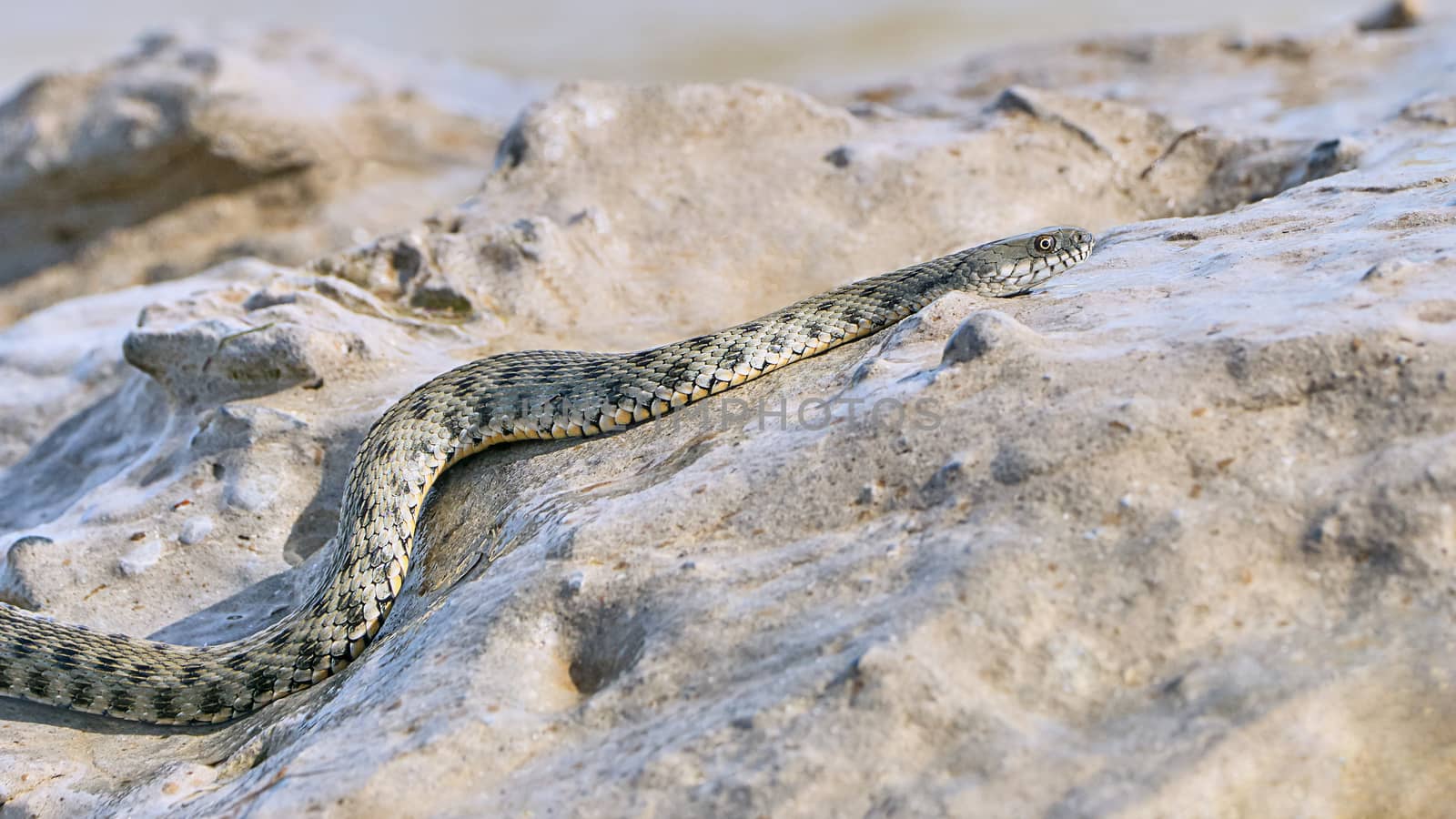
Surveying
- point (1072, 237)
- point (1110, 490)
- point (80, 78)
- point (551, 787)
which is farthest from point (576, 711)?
point (80, 78)

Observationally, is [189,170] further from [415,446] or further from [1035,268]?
[1035,268]

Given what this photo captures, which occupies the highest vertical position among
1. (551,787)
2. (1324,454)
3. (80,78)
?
(80,78)

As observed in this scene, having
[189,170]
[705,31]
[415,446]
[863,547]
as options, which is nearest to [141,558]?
[415,446]

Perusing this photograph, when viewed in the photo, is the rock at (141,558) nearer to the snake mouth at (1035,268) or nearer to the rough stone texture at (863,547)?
the rough stone texture at (863,547)

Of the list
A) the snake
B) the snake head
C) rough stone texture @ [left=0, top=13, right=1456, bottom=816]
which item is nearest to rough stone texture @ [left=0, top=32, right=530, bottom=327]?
rough stone texture @ [left=0, top=13, right=1456, bottom=816]

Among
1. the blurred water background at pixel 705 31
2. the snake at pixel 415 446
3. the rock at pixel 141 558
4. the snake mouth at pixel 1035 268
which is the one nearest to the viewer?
the snake at pixel 415 446

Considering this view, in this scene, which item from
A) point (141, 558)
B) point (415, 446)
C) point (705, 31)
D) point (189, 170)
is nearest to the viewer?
point (415, 446)

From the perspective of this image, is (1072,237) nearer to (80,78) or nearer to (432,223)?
(432,223)

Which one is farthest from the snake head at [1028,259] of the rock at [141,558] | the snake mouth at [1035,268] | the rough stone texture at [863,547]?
the rock at [141,558]
